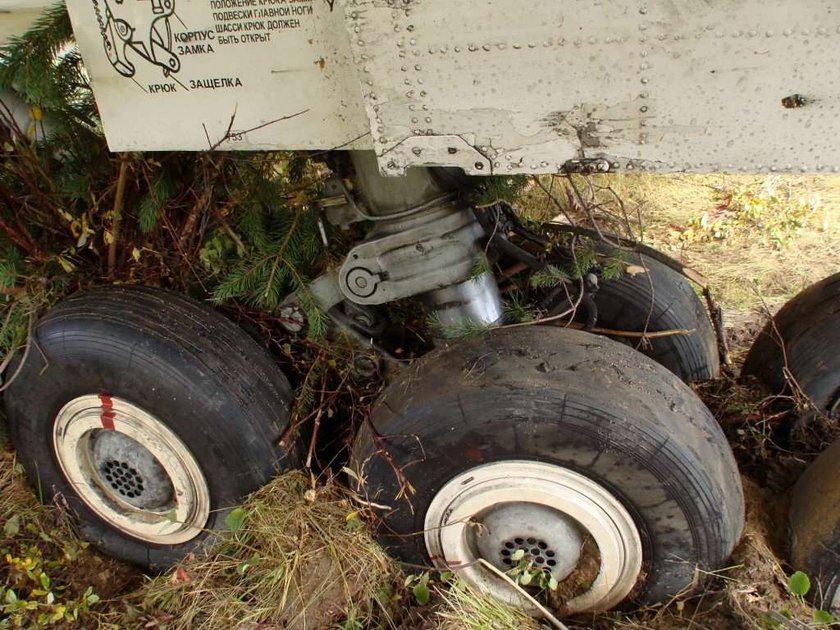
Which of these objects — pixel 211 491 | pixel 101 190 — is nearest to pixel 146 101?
pixel 101 190

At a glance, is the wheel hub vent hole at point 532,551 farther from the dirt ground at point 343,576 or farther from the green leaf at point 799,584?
the green leaf at point 799,584

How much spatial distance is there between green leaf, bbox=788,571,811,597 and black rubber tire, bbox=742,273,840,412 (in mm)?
835

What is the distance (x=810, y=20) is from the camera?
1215 millimetres

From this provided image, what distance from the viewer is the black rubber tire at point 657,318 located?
102 inches

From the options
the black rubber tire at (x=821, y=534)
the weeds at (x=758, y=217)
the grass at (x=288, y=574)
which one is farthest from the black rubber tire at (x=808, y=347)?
the weeds at (x=758, y=217)

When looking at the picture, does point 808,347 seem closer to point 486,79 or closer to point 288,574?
point 486,79

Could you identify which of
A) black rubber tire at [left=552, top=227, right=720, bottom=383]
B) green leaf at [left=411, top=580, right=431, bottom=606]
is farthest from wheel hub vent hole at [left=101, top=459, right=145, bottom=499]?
black rubber tire at [left=552, top=227, right=720, bottom=383]

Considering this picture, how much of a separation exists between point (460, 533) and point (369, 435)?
39cm

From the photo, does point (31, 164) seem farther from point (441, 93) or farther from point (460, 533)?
point (460, 533)

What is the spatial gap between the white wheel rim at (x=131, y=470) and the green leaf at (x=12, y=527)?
239 mm

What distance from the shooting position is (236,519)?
2.09 meters

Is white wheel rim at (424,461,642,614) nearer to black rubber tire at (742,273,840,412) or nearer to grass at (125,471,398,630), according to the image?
grass at (125,471,398,630)

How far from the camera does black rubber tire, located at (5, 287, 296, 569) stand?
2.07 metres

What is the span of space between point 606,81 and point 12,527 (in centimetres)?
240
